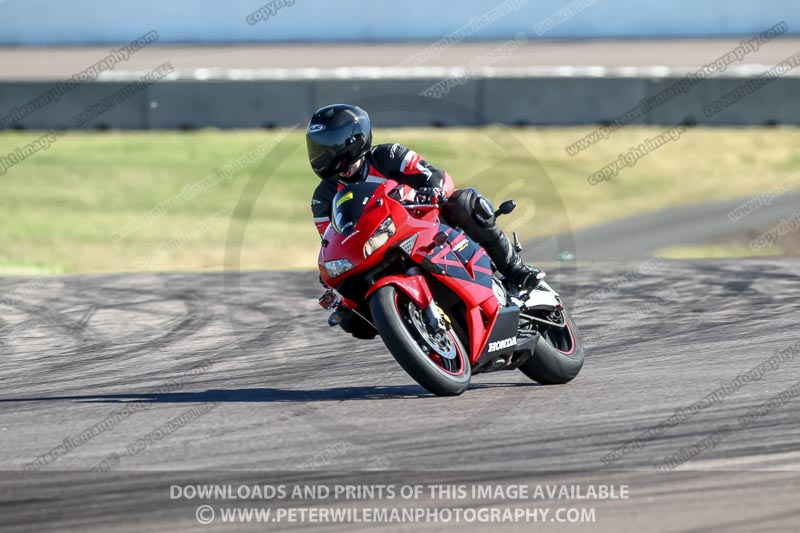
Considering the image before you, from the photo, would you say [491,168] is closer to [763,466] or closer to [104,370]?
[104,370]

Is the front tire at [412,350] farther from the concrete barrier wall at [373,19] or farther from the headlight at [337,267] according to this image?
the concrete barrier wall at [373,19]

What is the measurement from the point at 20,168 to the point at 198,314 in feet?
39.4

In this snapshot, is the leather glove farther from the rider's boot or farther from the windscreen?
the rider's boot

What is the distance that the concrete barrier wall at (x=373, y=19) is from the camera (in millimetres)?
32531

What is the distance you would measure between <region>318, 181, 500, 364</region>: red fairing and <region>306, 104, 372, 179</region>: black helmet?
10.3 inches

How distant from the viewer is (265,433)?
5.96m

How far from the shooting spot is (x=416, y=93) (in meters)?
21.5

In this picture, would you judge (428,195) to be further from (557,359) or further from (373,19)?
(373,19)

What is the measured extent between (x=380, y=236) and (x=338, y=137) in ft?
2.03

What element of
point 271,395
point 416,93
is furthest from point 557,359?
point 416,93

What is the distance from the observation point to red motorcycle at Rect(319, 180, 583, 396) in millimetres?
6223

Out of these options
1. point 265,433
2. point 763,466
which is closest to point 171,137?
point 265,433

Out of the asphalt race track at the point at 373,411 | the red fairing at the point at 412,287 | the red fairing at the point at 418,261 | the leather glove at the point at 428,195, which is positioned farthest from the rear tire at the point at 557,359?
the leather glove at the point at 428,195

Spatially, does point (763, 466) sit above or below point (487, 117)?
above
